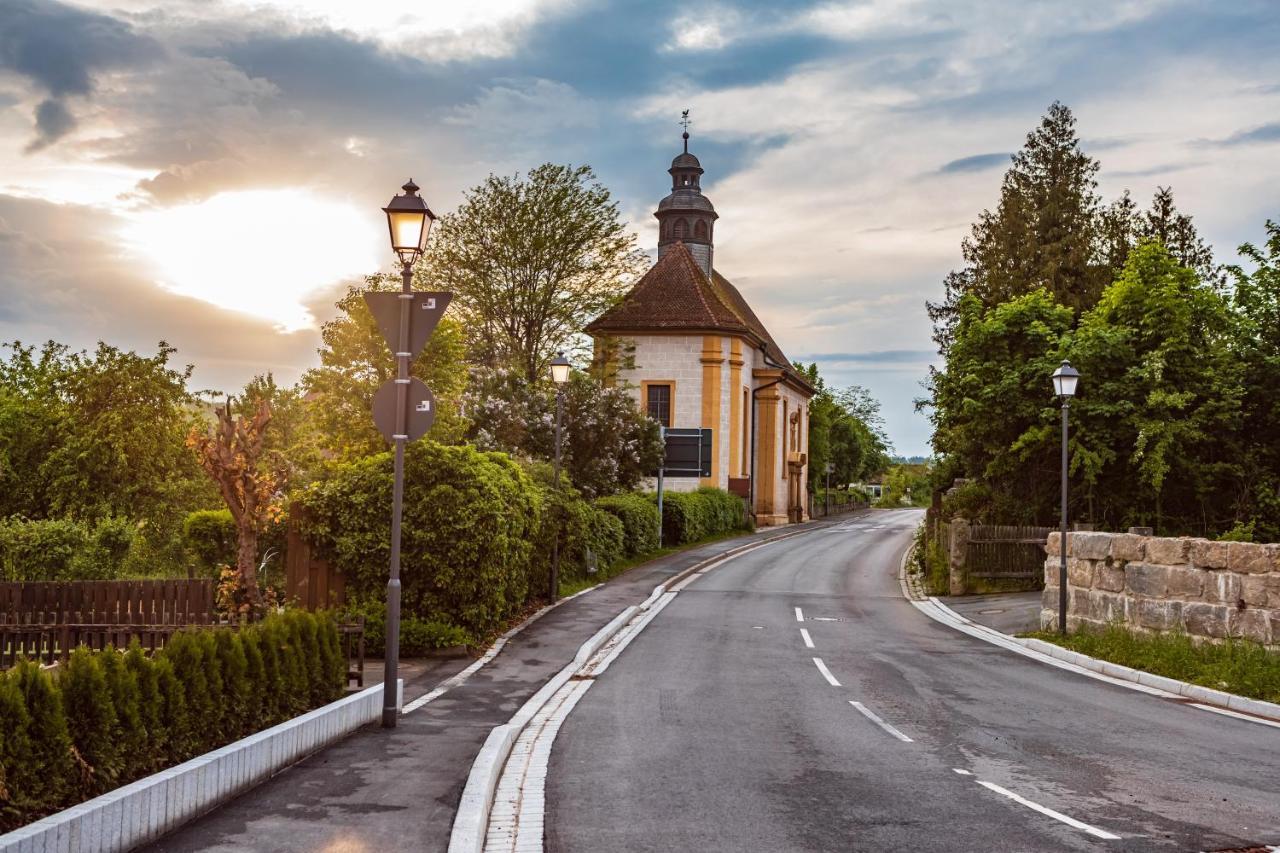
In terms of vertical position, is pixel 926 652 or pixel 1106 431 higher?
pixel 1106 431

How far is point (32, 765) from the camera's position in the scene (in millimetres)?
5805

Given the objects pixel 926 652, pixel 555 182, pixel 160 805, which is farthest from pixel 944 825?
pixel 555 182

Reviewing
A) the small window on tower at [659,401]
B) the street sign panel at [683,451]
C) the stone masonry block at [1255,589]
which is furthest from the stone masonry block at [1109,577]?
the small window on tower at [659,401]

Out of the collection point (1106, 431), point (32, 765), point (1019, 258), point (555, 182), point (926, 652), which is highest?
point (555, 182)

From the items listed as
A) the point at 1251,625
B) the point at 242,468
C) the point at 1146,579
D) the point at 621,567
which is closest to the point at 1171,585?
the point at 1146,579

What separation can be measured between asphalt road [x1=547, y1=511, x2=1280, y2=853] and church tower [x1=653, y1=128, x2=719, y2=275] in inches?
1744

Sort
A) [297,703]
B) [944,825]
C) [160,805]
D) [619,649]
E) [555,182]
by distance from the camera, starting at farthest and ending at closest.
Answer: [555,182], [619,649], [297,703], [944,825], [160,805]

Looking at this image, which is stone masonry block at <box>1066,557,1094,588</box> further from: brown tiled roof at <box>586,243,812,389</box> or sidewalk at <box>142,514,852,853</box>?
brown tiled roof at <box>586,243,812,389</box>

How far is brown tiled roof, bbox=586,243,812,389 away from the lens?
52562 millimetres

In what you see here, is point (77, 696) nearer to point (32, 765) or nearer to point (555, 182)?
point (32, 765)

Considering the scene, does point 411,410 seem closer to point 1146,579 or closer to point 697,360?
point 1146,579

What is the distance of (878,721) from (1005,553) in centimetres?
1748

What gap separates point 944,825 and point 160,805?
511cm

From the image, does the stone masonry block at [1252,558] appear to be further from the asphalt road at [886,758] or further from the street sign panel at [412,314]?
the street sign panel at [412,314]
